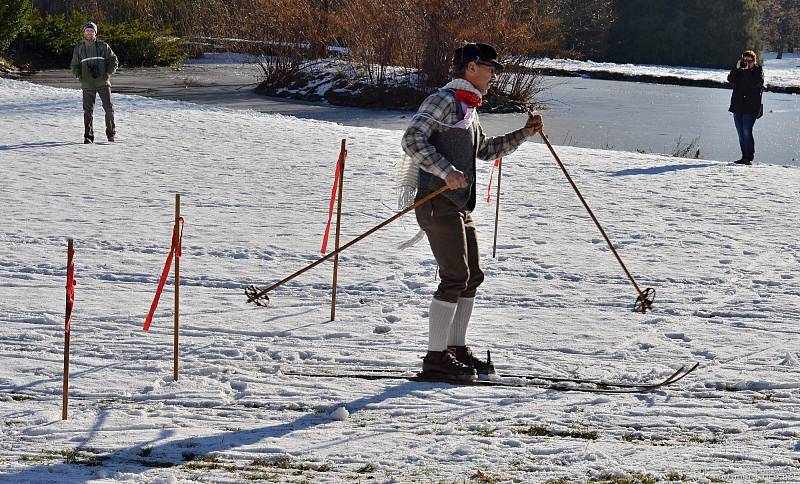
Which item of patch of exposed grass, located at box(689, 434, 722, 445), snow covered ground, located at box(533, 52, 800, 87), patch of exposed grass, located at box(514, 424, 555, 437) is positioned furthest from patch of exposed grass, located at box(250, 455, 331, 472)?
snow covered ground, located at box(533, 52, 800, 87)

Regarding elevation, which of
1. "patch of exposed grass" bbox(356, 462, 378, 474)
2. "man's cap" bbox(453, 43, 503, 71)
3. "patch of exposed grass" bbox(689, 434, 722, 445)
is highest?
"man's cap" bbox(453, 43, 503, 71)

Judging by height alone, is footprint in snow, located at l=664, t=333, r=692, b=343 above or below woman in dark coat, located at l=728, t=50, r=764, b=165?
below

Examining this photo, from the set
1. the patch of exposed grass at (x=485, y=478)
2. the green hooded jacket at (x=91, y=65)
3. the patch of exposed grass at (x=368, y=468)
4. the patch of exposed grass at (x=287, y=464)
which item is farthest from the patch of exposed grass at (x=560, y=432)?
the green hooded jacket at (x=91, y=65)

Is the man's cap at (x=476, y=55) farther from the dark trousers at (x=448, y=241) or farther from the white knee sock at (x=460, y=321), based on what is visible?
the white knee sock at (x=460, y=321)

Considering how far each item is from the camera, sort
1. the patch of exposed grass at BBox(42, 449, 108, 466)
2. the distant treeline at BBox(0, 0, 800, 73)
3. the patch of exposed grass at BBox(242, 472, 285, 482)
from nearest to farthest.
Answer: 1. the patch of exposed grass at BBox(242, 472, 285, 482)
2. the patch of exposed grass at BBox(42, 449, 108, 466)
3. the distant treeline at BBox(0, 0, 800, 73)

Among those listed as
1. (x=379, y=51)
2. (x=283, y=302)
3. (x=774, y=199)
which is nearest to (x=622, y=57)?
(x=379, y=51)

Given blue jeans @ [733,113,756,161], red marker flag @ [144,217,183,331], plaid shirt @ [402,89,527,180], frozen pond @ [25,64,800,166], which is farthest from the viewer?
frozen pond @ [25,64,800,166]

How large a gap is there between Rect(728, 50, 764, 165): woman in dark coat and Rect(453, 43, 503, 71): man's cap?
9.87 meters

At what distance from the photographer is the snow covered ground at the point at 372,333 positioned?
475 cm

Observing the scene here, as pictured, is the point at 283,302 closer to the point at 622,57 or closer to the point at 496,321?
the point at 496,321

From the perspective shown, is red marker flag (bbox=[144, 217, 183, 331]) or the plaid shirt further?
red marker flag (bbox=[144, 217, 183, 331])

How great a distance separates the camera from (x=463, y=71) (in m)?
5.56

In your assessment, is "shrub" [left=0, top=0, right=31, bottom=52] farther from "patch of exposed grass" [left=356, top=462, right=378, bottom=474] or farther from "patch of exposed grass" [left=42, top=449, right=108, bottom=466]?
"patch of exposed grass" [left=356, top=462, right=378, bottom=474]

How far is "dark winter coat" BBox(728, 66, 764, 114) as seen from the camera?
14.5m
